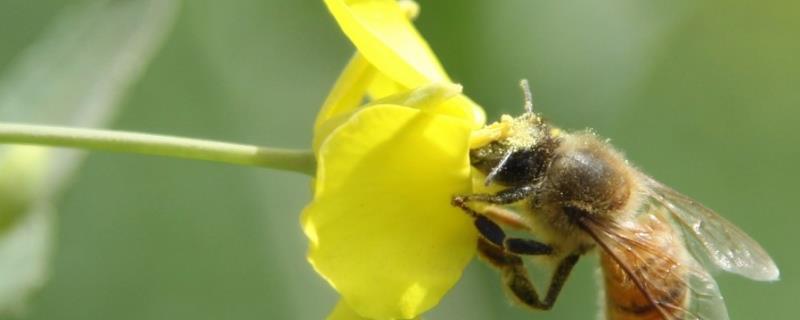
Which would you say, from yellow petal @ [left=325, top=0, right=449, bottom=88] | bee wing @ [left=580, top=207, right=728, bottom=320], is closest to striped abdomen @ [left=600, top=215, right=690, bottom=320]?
bee wing @ [left=580, top=207, right=728, bottom=320]

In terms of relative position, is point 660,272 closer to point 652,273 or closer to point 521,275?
point 652,273

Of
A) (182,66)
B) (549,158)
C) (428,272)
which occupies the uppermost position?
(549,158)

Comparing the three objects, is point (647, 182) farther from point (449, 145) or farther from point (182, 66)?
point (182, 66)

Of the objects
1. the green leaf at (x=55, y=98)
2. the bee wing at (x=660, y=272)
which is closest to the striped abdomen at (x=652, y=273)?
the bee wing at (x=660, y=272)

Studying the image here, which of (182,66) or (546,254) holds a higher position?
(546,254)

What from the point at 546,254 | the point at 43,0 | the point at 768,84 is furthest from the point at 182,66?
the point at 546,254

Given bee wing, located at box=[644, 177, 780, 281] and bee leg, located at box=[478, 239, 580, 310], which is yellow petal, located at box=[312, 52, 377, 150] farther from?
bee wing, located at box=[644, 177, 780, 281]
